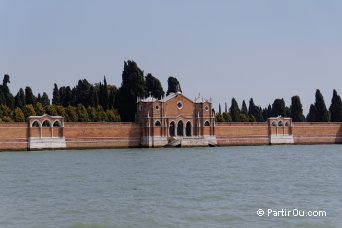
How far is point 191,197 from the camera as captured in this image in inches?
593

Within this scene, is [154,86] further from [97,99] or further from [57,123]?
[57,123]

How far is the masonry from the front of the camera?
1617 inches

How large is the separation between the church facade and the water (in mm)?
20157

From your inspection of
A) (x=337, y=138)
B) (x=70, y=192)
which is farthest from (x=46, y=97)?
(x=70, y=192)

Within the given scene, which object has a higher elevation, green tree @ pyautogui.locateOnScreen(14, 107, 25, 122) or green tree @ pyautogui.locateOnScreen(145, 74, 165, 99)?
green tree @ pyautogui.locateOnScreen(145, 74, 165, 99)

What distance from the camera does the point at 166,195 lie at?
1552 cm

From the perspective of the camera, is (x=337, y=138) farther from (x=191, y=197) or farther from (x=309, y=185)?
(x=191, y=197)

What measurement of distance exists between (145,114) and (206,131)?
5008 millimetres

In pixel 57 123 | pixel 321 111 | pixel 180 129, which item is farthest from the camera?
pixel 321 111

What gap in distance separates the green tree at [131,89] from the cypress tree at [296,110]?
1531 cm

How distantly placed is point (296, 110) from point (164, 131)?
15.9 m

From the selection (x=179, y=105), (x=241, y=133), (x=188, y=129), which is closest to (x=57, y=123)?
(x=179, y=105)

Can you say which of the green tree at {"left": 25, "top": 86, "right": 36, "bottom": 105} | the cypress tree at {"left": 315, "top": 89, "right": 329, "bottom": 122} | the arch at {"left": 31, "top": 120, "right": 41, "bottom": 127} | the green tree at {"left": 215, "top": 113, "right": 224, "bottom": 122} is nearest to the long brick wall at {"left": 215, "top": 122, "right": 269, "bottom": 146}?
the green tree at {"left": 215, "top": 113, "right": 224, "bottom": 122}

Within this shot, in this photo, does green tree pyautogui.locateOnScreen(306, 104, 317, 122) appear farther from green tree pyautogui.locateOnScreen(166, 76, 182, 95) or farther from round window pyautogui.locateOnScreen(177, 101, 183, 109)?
round window pyautogui.locateOnScreen(177, 101, 183, 109)
